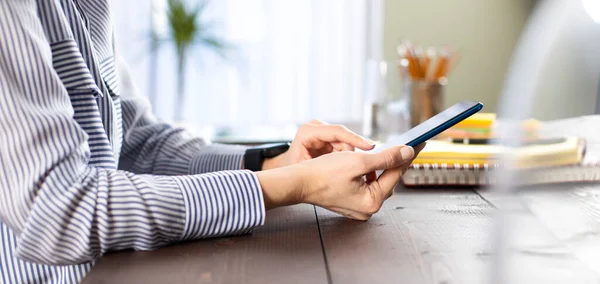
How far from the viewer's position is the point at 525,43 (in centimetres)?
35

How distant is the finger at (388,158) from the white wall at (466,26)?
314cm

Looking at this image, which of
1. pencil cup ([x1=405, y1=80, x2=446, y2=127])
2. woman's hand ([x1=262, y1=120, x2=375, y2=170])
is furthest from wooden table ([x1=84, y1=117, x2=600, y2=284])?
pencil cup ([x1=405, y1=80, x2=446, y2=127])

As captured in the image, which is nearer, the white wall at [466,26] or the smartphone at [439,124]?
the smartphone at [439,124]

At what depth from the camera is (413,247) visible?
77cm

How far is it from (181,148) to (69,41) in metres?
0.43

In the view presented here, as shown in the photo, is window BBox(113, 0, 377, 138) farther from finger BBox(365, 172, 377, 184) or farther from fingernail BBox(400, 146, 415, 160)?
fingernail BBox(400, 146, 415, 160)

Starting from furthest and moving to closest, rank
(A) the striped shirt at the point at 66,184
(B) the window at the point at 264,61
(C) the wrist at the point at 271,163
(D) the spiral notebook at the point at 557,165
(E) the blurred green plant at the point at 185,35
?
(B) the window at the point at 264,61, (E) the blurred green plant at the point at 185,35, (C) the wrist at the point at 271,163, (A) the striped shirt at the point at 66,184, (D) the spiral notebook at the point at 557,165

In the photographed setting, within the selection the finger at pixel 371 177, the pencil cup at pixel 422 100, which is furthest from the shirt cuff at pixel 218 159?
the pencil cup at pixel 422 100

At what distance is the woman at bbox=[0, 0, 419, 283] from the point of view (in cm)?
76

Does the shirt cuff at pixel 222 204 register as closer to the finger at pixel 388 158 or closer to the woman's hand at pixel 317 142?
the finger at pixel 388 158

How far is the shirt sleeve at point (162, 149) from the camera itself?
4.08 feet

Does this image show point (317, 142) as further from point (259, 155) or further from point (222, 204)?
point (222, 204)

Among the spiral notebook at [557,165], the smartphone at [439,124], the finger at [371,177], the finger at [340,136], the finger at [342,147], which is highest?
the spiral notebook at [557,165]

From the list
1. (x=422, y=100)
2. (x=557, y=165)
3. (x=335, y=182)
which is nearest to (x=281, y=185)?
(x=335, y=182)
